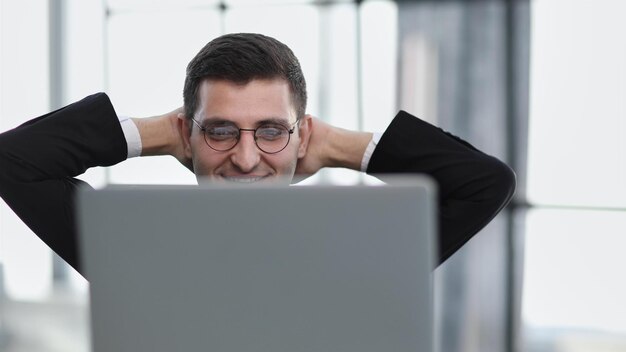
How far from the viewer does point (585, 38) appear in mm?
4117

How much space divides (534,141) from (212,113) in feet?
10.3

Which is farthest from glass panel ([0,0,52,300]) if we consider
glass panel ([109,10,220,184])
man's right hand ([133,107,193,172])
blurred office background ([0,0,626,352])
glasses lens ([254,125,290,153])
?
glasses lens ([254,125,290,153])

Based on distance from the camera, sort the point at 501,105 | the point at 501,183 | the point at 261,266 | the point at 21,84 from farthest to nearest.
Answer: the point at 21,84 < the point at 501,105 < the point at 501,183 < the point at 261,266

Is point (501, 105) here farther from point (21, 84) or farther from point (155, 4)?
point (21, 84)

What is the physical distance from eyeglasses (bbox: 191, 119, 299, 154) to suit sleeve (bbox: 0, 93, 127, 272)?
0.69ft

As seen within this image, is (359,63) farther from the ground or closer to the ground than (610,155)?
farther from the ground

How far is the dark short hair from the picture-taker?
135 cm

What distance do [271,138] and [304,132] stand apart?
17 cm

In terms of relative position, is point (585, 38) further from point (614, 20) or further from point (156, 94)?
point (156, 94)

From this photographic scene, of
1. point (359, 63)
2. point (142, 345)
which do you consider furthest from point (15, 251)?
point (142, 345)

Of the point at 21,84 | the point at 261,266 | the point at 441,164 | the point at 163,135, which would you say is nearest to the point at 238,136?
the point at 163,135

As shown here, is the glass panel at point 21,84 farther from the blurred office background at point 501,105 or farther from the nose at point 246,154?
the nose at point 246,154

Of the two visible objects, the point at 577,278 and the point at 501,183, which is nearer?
the point at 501,183

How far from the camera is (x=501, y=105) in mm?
4223
